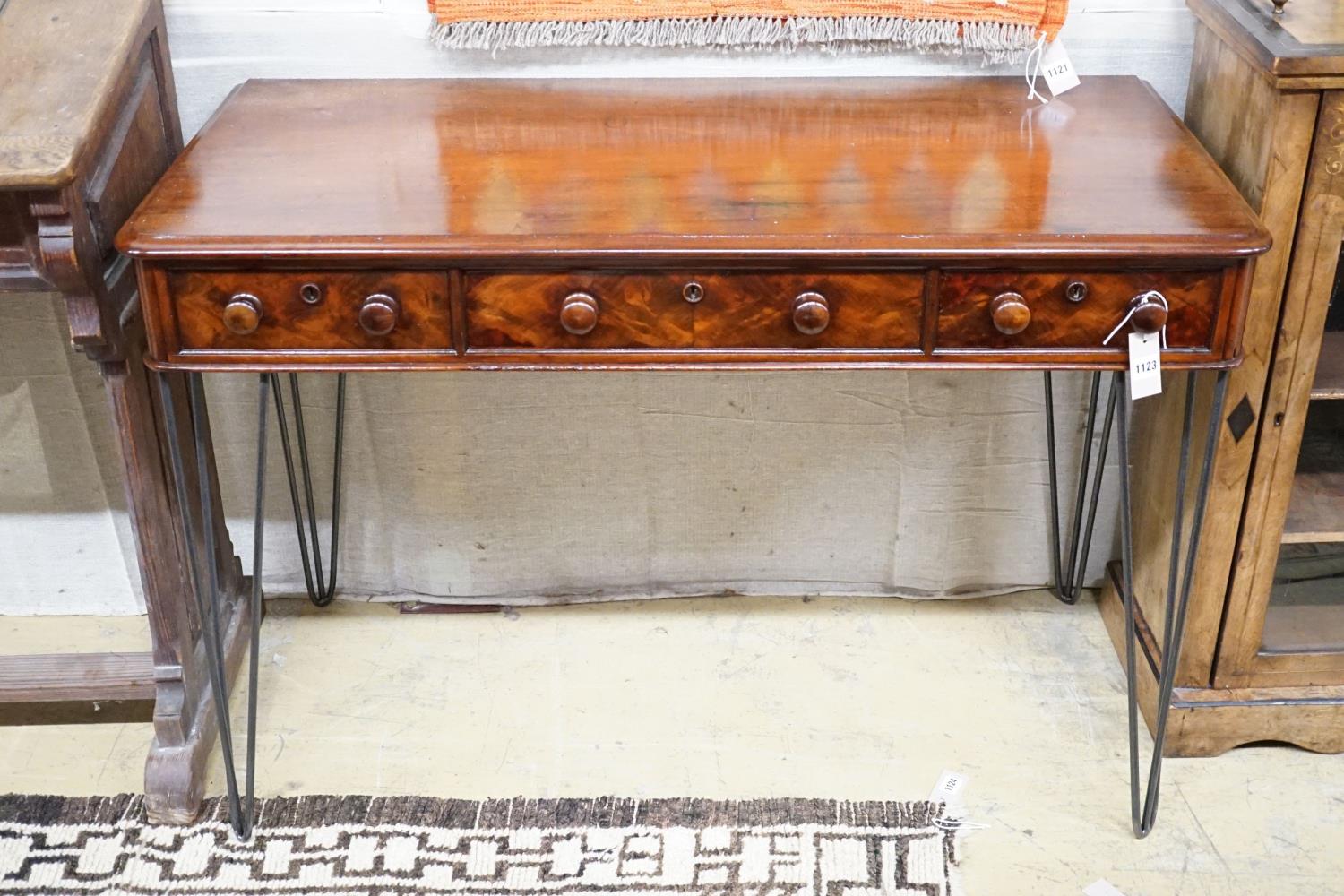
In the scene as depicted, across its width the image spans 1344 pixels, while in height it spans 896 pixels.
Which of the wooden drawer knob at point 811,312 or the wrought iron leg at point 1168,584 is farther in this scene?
the wrought iron leg at point 1168,584

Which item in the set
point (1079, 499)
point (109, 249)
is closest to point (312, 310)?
point (109, 249)

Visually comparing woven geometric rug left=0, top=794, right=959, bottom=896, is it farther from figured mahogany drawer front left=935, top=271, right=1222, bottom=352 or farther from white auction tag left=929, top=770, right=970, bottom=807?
figured mahogany drawer front left=935, top=271, right=1222, bottom=352

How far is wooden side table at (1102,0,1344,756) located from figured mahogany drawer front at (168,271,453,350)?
1.10 metres

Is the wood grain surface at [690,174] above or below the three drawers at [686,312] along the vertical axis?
above

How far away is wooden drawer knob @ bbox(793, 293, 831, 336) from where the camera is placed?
5.42 ft

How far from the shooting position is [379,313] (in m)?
1.66

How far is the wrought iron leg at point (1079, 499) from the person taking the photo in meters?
2.38

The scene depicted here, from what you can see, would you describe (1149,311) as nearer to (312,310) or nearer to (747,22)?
(747,22)

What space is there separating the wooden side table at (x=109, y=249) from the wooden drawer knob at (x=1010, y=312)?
1.09 m

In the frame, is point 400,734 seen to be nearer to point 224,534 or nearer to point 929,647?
point 224,534

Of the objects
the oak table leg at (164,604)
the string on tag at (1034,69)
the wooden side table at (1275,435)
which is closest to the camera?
the wooden side table at (1275,435)

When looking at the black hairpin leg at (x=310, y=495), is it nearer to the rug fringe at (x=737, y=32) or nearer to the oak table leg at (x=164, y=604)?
the oak table leg at (x=164, y=604)

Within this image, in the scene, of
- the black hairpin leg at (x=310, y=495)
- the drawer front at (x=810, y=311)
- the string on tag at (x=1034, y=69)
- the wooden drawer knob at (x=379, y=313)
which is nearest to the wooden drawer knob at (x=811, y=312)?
the drawer front at (x=810, y=311)

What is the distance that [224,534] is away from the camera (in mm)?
2404
